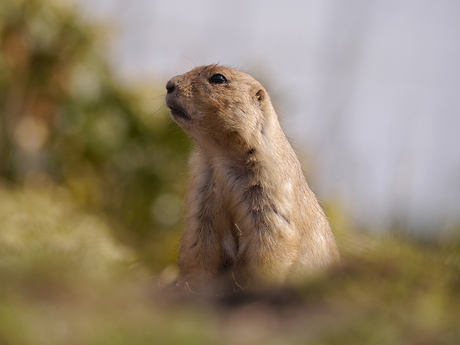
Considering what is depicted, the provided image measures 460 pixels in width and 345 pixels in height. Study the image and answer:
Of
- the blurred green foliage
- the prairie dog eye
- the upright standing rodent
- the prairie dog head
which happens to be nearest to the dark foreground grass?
the upright standing rodent

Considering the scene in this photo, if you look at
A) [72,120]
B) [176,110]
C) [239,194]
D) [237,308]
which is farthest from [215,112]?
[72,120]

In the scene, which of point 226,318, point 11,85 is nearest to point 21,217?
point 11,85

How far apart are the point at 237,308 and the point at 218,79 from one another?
2.49 metres

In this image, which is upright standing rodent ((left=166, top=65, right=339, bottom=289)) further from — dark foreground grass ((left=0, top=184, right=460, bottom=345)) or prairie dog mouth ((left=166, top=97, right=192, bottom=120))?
dark foreground grass ((left=0, top=184, right=460, bottom=345))

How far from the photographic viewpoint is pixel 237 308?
1753mm

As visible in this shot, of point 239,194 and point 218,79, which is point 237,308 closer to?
point 239,194

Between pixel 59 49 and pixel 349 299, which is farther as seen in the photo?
pixel 59 49

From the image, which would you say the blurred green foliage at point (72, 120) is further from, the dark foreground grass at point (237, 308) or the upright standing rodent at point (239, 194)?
the dark foreground grass at point (237, 308)

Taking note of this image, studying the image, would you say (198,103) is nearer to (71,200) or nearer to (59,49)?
(71,200)

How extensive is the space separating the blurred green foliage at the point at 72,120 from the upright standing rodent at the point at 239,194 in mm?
2872

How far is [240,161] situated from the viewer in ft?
12.1

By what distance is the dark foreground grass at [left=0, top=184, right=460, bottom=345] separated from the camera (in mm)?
1318

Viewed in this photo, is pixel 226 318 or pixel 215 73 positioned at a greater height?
pixel 215 73

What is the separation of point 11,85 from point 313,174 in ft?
16.3
